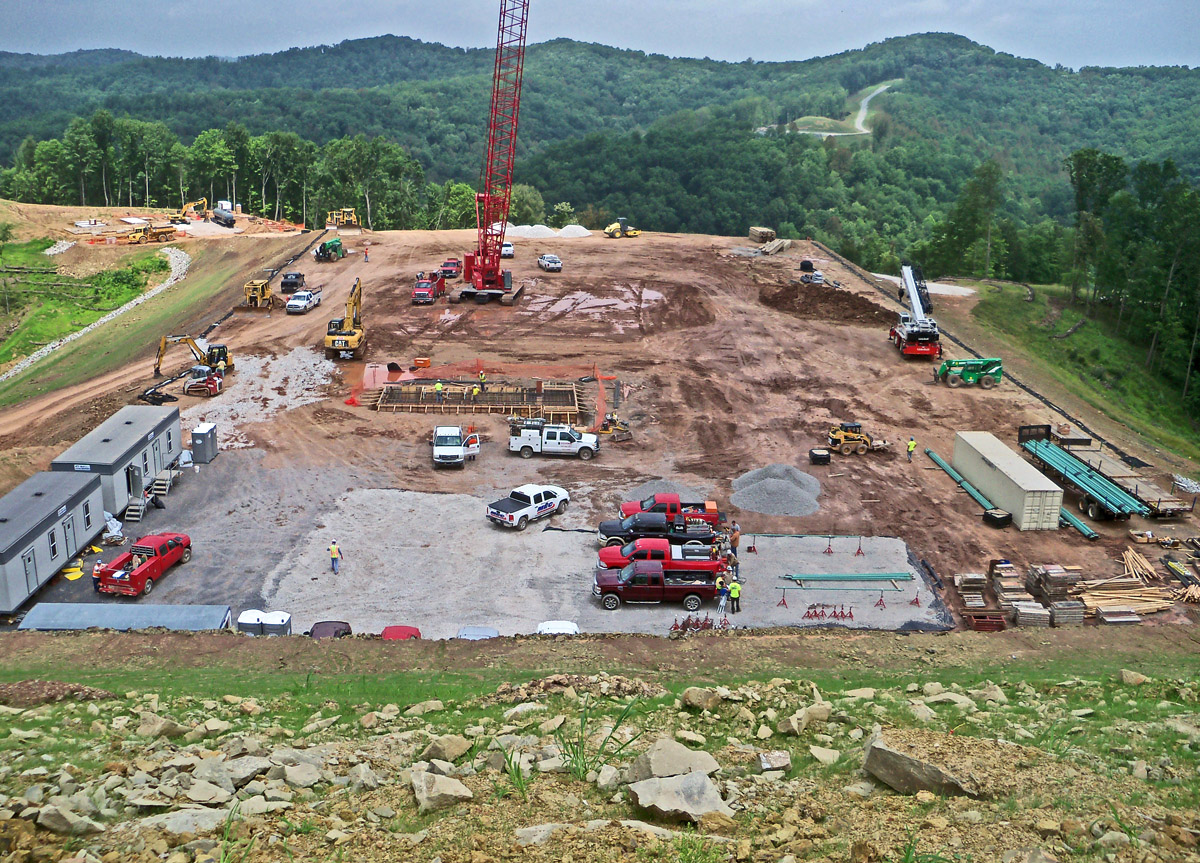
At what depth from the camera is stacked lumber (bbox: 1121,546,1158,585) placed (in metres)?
32.5

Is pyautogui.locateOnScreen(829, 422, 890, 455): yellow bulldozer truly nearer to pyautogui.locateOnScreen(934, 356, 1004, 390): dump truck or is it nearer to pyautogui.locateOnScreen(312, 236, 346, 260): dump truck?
pyautogui.locateOnScreen(934, 356, 1004, 390): dump truck

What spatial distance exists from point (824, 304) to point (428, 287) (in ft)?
87.1

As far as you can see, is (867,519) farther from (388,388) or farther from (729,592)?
(388,388)

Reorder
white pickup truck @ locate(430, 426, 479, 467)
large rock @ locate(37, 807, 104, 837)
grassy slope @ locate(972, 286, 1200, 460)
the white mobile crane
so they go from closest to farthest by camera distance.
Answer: large rock @ locate(37, 807, 104, 837) → white pickup truck @ locate(430, 426, 479, 467) → the white mobile crane → grassy slope @ locate(972, 286, 1200, 460)

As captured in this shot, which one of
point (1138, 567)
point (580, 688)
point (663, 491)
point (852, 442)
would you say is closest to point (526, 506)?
point (663, 491)

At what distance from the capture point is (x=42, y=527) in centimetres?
3088

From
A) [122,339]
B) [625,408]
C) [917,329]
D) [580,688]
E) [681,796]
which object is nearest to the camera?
[681,796]

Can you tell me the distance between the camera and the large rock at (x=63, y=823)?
13.0 m

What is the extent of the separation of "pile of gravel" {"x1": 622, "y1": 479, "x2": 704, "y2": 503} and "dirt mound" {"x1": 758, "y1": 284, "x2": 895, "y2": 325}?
92.7 ft

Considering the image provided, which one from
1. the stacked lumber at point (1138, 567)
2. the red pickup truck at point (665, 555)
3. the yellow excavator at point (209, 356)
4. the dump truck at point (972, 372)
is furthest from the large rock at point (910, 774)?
the yellow excavator at point (209, 356)

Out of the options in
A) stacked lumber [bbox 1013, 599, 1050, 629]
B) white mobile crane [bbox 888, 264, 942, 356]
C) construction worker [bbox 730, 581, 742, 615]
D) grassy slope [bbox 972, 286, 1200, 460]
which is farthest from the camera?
grassy slope [bbox 972, 286, 1200, 460]

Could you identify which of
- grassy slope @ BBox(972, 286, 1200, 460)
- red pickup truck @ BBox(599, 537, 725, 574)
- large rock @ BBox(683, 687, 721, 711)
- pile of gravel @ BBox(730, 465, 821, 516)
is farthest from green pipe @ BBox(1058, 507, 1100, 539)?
grassy slope @ BBox(972, 286, 1200, 460)

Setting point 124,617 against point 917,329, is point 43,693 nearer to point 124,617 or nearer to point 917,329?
point 124,617

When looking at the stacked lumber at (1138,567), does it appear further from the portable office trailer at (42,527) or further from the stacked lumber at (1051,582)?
the portable office trailer at (42,527)
